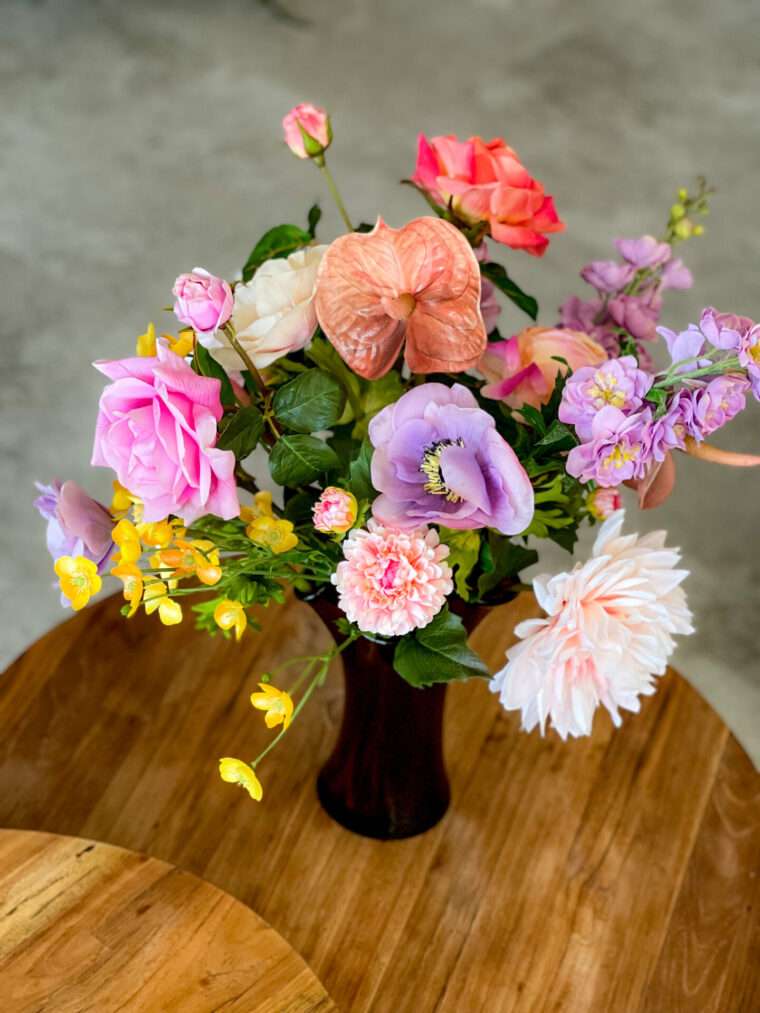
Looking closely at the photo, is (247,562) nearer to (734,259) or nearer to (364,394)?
(364,394)

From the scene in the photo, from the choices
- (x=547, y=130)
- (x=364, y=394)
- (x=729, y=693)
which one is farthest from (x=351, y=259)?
(x=547, y=130)

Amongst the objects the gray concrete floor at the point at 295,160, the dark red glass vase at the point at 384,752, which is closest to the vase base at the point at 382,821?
the dark red glass vase at the point at 384,752

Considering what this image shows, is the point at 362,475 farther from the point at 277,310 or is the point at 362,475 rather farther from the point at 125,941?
the point at 125,941

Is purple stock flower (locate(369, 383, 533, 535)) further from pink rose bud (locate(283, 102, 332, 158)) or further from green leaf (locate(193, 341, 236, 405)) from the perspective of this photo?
pink rose bud (locate(283, 102, 332, 158))

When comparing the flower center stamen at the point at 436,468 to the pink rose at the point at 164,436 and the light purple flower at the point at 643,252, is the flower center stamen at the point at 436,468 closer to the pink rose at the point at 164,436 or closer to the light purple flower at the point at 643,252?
the pink rose at the point at 164,436

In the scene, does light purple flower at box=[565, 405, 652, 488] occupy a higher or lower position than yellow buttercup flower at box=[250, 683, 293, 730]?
higher

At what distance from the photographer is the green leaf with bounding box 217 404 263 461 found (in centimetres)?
75

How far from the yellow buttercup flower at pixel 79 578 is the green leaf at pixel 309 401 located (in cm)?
14

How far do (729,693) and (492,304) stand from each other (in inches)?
42.8

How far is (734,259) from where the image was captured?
2406 millimetres

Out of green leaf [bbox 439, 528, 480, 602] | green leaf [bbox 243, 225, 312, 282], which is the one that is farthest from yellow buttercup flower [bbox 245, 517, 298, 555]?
green leaf [bbox 243, 225, 312, 282]

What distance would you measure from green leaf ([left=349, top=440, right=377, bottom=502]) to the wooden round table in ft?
1.34

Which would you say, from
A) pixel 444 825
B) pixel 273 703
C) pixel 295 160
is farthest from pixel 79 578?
pixel 295 160

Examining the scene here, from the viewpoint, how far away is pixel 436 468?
0.71 m
